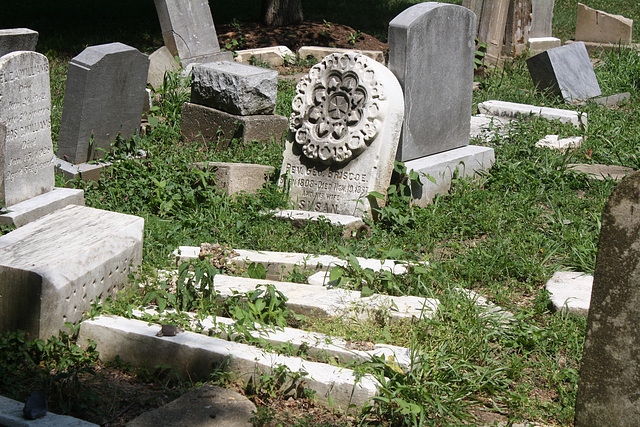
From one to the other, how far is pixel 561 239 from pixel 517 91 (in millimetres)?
4462

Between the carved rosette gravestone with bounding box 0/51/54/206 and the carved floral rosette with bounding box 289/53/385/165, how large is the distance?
75.9 inches

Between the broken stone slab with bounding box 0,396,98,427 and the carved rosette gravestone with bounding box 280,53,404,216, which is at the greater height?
the carved rosette gravestone with bounding box 280,53,404,216

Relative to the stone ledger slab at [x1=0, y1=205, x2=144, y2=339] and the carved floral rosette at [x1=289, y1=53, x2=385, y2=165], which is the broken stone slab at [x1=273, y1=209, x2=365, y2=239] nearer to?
the carved floral rosette at [x1=289, y1=53, x2=385, y2=165]

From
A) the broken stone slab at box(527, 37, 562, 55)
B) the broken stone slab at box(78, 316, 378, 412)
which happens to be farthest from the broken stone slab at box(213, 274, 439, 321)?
the broken stone slab at box(527, 37, 562, 55)

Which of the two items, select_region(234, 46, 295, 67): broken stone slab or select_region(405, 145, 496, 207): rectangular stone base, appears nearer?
select_region(405, 145, 496, 207): rectangular stone base

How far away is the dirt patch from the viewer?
1191 cm

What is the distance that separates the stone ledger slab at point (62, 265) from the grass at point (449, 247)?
A: 130mm

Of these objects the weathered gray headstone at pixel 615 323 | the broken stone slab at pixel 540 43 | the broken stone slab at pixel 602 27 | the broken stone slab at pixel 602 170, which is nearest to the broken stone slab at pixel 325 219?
the broken stone slab at pixel 602 170

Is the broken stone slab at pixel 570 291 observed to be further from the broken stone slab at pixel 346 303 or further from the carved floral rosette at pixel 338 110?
the carved floral rosette at pixel 338 110

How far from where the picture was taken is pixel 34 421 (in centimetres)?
271

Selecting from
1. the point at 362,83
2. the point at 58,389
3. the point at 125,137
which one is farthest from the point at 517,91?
the point at 58,389

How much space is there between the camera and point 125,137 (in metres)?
6.45

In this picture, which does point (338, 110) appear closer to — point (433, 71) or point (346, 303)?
point (433, 71)

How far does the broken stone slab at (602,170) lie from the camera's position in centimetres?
592
